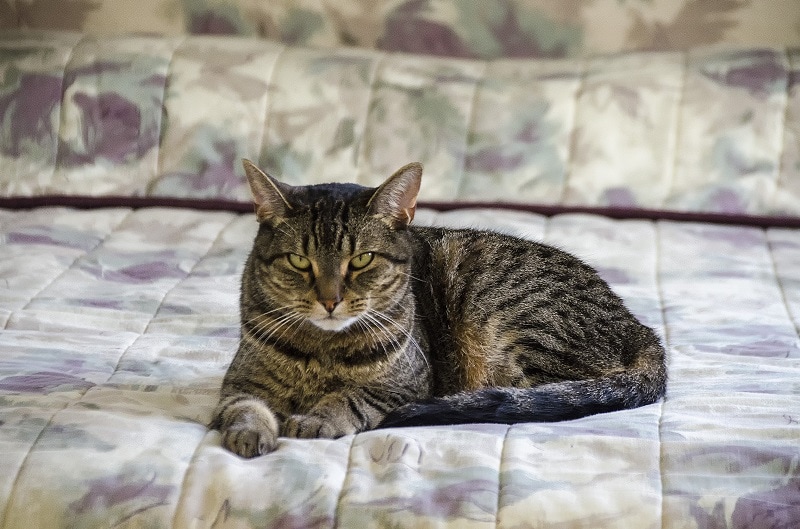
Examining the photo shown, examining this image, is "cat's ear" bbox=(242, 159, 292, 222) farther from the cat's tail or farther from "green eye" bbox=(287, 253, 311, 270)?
the cat's tail

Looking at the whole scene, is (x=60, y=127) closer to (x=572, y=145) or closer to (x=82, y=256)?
(x=82, y=256)

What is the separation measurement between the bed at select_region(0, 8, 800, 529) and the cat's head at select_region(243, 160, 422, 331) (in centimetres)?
22

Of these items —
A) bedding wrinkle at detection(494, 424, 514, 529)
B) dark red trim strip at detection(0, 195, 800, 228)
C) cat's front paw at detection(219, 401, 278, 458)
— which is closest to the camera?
bedding wrinkle at detection(494, 424, 514, 529)

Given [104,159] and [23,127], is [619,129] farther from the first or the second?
[23,127]

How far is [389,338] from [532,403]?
27 centimetres

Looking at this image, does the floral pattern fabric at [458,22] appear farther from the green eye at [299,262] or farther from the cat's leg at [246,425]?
the cat's leg at [246,425]

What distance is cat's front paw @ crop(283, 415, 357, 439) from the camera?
1.46 metres

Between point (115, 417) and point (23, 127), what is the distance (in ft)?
5.10

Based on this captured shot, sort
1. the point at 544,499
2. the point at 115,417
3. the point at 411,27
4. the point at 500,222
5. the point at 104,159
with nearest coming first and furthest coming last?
the point at 544,499
the point at 115,417
the point at 500,222
the point at 104,159
the point at 411,27

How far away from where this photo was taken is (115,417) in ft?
4.76

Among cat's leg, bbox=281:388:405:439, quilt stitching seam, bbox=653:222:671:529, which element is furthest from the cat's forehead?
quilt stitching seam, bbox=653:222:671:529

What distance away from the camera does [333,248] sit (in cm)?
162

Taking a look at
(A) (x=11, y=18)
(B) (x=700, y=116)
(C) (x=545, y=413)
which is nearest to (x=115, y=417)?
(C) (x=545, y=413)

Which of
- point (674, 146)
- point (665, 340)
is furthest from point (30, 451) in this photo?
point (674, 146)
